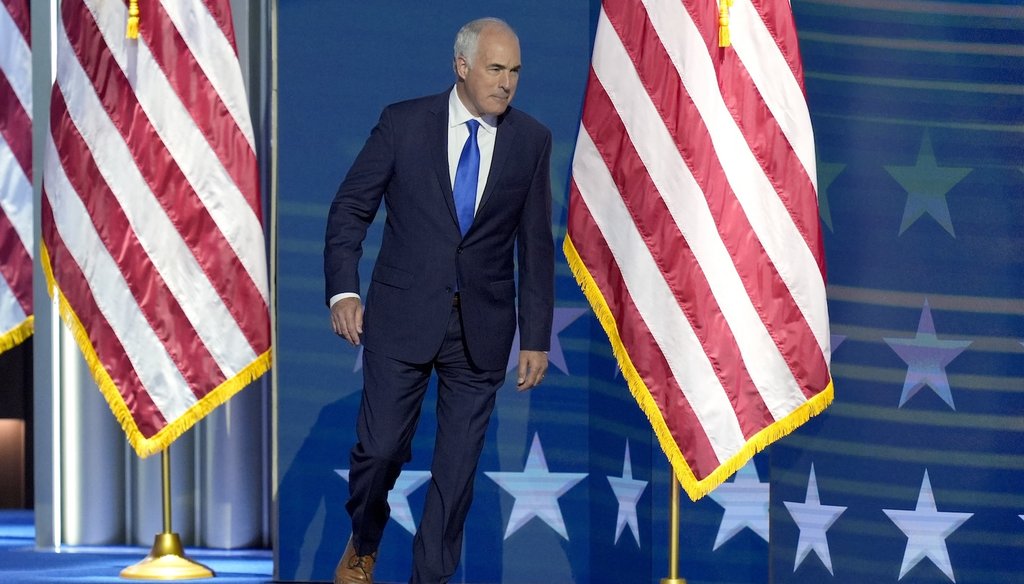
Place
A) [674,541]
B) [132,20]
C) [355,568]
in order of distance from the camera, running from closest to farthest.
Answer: [355,568] < [674,541] < [132,20]

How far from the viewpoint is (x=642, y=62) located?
4.07 m

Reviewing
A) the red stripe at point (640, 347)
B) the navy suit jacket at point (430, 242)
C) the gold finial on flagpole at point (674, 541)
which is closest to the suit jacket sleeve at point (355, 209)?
the navy suit jacket at point (430, 242)

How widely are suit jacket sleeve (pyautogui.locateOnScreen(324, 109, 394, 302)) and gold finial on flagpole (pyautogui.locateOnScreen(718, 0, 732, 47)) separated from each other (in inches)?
35.6

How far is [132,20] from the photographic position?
4660 mm

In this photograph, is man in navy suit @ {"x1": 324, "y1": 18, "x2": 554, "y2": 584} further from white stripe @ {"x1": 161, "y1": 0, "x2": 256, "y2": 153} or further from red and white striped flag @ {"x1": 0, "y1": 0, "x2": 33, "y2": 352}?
red and white striped flag @ {"x1": 0, "y1": 0, "x2": 33, "y2": 352}

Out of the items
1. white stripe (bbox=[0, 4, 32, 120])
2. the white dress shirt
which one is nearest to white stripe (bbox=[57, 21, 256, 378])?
white stripe (bbox=[0, 4, 32, 120])

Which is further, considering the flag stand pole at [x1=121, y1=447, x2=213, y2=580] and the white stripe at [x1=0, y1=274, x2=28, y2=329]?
the white stripe at [x1=0, y1=274, x2=28, y2=329]

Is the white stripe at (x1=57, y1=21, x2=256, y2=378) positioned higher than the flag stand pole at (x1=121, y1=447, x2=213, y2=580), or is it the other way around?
the white stripe at (x1=57, y1=21, x2=256, y2=378)

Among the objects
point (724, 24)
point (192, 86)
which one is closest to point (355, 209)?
point (724, 24)

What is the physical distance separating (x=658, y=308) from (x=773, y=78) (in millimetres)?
685

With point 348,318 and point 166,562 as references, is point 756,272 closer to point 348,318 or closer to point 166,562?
point 348,318

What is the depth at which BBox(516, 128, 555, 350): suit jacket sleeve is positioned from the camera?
3902 mm

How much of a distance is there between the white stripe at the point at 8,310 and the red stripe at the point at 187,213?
3.37 feet

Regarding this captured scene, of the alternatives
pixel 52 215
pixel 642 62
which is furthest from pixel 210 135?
pixel 642 62
